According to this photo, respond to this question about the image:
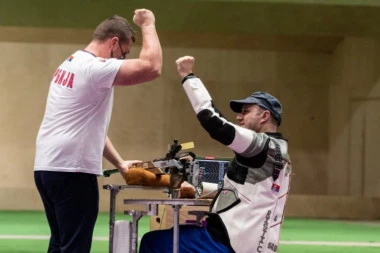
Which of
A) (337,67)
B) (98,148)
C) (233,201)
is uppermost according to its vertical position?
(337,67)

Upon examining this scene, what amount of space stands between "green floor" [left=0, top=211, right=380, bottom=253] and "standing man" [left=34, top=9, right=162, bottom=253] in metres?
3.15

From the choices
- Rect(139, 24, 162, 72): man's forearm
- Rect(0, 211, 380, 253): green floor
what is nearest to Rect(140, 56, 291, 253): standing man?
Rect(139, 24, 162, 72): man's forearm

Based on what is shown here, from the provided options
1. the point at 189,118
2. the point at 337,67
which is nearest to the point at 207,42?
the point at 189,118

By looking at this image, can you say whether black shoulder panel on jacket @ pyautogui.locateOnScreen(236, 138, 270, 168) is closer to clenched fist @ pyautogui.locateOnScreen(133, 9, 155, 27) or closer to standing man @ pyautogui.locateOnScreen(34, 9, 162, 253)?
standing man @ pyautogui.locateOnScreen(34, 9, 162, 253)

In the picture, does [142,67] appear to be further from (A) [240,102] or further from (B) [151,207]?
(B) [151,207]

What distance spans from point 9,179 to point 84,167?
9827mm

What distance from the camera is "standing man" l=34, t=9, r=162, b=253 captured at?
3230mm

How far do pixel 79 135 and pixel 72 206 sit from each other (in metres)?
0.31

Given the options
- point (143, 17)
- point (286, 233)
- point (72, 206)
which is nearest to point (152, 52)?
point (143, 17)

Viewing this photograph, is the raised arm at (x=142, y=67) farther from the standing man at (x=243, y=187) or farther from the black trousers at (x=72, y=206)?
the black trousers at (x=72, y=206)

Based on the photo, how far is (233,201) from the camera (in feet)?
11.3

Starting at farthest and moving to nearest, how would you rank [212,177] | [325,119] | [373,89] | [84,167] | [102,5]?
[325,119]
[373,89]
[102,5]
[212,177]
[84,167]

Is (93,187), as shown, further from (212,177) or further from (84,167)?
(212,177)

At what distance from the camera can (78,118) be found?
3.28 meters
